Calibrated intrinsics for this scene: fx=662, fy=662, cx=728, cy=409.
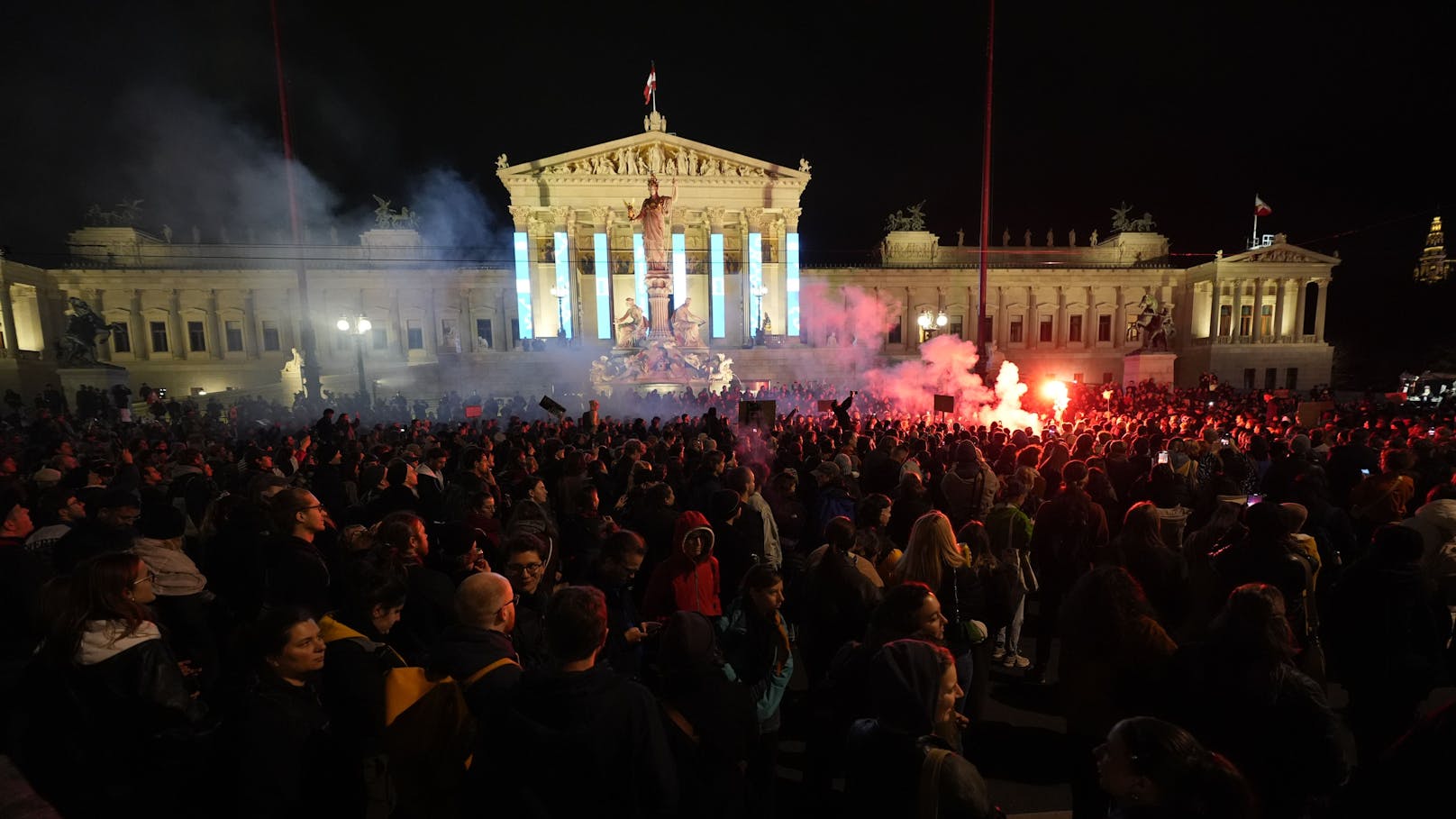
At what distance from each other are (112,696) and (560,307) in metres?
39.4

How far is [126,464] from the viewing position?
746 centimetres

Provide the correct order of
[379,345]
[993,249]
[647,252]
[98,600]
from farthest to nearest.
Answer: [993,249], [379,345], [647,252], [98,600]

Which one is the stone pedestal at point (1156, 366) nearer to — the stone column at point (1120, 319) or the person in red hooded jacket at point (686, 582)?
the stone column at point (1120, 319)

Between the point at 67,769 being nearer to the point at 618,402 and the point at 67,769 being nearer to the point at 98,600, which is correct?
the point at 98,600

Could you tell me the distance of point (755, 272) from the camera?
41.0 m

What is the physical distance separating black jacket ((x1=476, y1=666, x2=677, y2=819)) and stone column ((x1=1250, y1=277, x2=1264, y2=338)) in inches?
2165

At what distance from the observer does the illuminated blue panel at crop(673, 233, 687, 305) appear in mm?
40000

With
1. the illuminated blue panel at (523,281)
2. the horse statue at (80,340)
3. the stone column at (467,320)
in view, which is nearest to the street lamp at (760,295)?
the illuminated blue panel at (523,281)

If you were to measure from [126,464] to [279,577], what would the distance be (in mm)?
5945

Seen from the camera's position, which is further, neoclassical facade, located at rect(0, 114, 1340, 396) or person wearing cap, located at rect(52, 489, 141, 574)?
neoclassical facade, located at rect(0, 114, 1340, 396)

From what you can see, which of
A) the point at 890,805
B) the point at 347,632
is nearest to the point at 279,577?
the point at 347,632

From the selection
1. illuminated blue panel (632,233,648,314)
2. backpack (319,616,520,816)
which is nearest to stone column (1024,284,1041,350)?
illuminated blue panel (632,233,648,314)

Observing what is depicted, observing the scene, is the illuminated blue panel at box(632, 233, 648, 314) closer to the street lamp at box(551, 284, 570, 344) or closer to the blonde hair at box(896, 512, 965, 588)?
the street lamp at box(551, 284, 570, 344)

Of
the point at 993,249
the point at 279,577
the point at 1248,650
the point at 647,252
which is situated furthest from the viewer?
the point at 993,249
